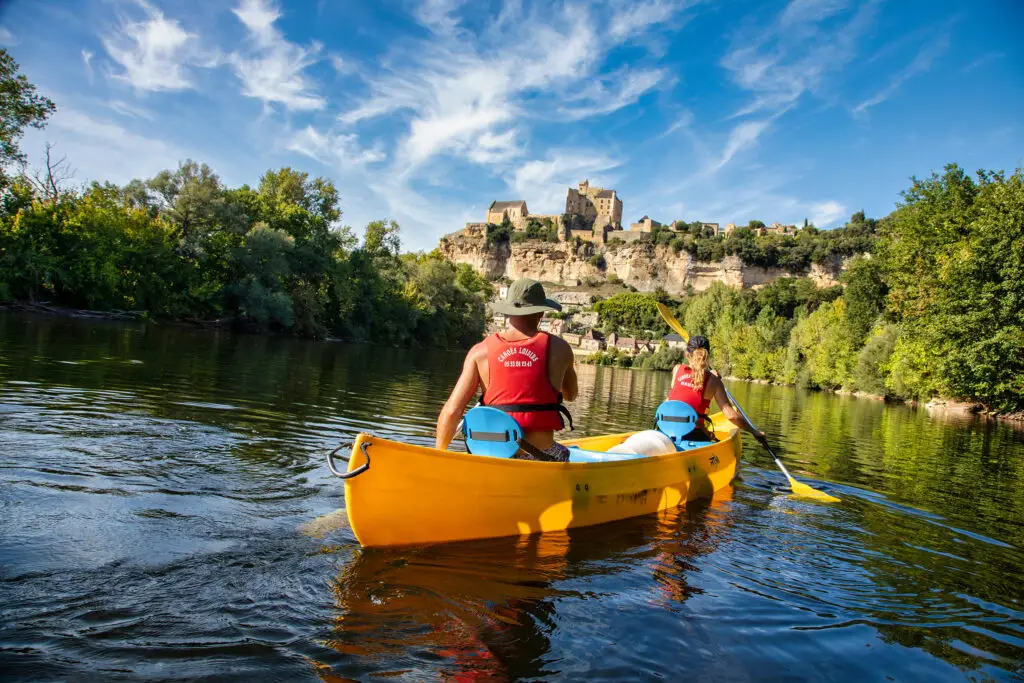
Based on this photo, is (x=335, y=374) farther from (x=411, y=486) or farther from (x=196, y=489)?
(x=411, y=486)

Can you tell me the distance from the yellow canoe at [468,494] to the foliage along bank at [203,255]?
33.6 metres

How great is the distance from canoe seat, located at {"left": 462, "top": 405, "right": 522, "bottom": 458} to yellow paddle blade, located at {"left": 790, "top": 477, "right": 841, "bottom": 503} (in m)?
4.58

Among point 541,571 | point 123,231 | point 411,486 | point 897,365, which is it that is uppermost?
point 123,231

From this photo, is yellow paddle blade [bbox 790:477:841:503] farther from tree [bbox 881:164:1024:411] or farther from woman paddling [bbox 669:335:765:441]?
tree [bbox 881:164:1024:411]

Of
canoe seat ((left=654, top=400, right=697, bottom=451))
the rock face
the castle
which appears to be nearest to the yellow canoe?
canoe seat ((left=654, top=400, right=697, bottom=451))

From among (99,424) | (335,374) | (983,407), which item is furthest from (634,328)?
(99,424)

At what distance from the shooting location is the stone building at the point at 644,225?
473 feet

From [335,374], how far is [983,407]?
25.5 meters

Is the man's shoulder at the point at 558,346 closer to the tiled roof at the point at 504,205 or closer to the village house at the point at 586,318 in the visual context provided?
the village house at the point at 586,318

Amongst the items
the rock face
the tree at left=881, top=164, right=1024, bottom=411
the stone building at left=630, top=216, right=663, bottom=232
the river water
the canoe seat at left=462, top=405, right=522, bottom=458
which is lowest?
the river water

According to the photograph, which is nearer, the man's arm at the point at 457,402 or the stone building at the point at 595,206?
the man's arm at the point at 457,402

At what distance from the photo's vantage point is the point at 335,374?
59.9ft

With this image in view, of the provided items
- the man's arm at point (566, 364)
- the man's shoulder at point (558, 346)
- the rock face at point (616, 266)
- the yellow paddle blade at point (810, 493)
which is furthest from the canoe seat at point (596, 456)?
the rock face at point (616, 266)

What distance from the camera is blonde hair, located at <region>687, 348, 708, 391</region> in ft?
23.8
